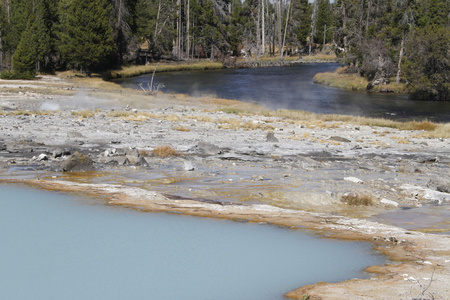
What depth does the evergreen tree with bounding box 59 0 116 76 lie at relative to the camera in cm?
5800

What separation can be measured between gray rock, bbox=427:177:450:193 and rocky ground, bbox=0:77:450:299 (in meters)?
0.04

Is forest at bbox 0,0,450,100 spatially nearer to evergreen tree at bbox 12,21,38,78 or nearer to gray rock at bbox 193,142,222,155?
evergreen tree at bbox 12,21,38,78

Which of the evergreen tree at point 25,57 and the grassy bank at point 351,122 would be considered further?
the evergreen tree at point 25,57

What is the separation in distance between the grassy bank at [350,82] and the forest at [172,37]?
996mm

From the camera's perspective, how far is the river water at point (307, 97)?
1576 inches

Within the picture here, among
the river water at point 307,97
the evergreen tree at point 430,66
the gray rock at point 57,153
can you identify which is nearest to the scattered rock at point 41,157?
the gray rock at point 57,153

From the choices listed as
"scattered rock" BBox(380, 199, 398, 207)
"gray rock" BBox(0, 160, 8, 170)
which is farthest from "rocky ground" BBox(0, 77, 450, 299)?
"gray rock" BBox(0, 160, 8, 170)

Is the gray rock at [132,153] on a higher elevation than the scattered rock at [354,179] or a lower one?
higher

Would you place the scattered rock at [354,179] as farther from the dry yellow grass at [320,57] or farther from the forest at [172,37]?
the dry yellow grass at [320,57]

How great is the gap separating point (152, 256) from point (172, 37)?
3325 inches

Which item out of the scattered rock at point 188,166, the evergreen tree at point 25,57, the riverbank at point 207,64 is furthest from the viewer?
the riverbank at point 207,64

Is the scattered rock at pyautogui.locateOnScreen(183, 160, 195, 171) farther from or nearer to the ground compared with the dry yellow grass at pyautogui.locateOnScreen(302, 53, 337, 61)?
nearer to the ground

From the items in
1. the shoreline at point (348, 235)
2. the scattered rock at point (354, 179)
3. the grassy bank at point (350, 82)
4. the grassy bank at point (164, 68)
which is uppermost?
the grassy bank at point (164, 68)

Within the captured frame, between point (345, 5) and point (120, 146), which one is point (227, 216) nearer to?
point (120, 146)
